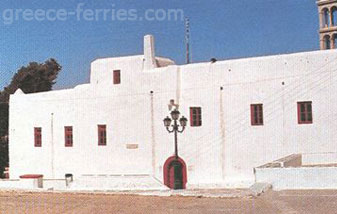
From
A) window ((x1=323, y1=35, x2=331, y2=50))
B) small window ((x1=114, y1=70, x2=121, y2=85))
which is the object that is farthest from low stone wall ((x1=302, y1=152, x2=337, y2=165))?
window ((x1=323, y1=35, x2=331, y2=50))

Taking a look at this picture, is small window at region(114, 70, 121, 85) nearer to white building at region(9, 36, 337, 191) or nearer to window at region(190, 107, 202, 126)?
white building at region(9, 36, 337, 191)

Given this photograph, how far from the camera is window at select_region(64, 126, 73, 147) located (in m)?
23.0

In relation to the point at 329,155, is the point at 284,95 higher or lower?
higher

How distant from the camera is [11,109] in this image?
24891 mm

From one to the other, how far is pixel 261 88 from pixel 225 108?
1.69 m

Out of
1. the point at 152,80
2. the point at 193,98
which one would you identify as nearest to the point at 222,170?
the point at 193,98

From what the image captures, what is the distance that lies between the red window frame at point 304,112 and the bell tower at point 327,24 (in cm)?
1268

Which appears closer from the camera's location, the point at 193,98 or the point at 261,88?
the point at 261,88

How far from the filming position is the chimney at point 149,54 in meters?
21.3

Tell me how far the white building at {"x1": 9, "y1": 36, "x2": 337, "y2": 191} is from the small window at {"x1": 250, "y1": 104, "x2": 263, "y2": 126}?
0.04 m

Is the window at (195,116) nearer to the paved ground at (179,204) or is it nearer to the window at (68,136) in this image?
the window at (68,136)

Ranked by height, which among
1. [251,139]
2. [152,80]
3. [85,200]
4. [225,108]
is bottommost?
[85,200]

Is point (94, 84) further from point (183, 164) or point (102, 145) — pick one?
point (183, 164)

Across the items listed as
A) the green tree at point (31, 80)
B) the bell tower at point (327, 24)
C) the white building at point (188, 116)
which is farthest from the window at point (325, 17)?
the green tree at point (31, 80)
